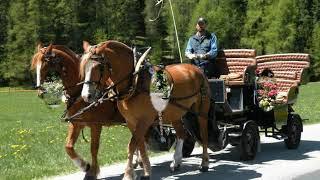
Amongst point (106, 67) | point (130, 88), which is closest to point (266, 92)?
point (130, 88)

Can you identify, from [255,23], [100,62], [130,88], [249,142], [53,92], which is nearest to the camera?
[100,62]

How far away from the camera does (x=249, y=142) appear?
11.5 m

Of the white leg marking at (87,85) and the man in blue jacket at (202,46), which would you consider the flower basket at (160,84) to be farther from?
the man in blue jacket at (202,46)

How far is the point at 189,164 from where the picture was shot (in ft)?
36.7

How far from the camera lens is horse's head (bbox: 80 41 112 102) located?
26.4 ft

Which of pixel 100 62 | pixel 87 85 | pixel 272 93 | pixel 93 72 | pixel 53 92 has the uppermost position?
pixel 100 62

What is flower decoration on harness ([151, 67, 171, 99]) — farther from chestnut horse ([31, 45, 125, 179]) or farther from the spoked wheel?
the spoked wheel

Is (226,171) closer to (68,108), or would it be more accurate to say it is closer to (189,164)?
(189,164)

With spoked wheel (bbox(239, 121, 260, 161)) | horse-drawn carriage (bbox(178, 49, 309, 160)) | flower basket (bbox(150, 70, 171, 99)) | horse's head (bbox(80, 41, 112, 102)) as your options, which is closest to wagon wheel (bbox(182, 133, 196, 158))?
horse-drawn carriage (bbox(178, 49, 309, 160))

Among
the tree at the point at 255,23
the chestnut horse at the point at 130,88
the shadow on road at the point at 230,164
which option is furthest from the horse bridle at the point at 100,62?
the tree at the point at 255,23

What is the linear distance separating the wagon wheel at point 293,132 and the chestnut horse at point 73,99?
4666 millimetres

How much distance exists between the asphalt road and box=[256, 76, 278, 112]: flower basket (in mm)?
998

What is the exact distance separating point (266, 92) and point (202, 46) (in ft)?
6.52

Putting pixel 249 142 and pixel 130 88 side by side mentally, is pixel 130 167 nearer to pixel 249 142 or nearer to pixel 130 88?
pixel 130 88
